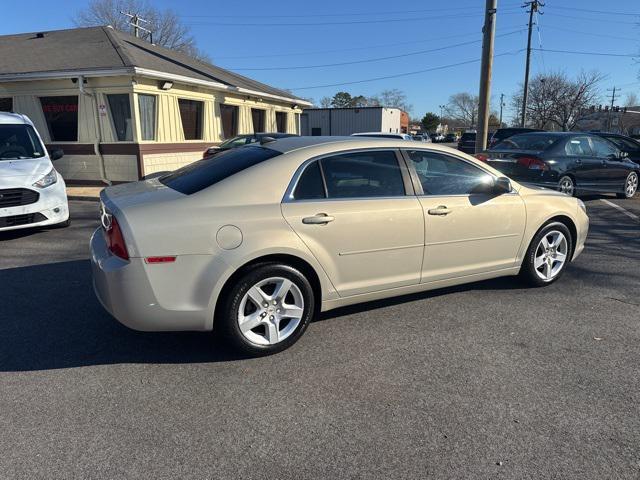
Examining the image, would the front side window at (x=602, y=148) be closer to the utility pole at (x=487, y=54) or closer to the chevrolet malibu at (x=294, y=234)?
the utility pole at (x=487, y=54)

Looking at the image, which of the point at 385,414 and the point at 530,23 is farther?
the point at 530,23

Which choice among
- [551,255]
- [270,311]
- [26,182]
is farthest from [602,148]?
[26,182]

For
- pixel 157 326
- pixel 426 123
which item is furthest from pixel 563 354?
pixel 426 123

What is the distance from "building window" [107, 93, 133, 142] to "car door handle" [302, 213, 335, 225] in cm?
1091

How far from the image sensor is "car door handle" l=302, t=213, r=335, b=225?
139 inches

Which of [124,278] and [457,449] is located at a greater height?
[124,278]

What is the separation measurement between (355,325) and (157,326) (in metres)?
1.61

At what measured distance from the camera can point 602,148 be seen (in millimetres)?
10453

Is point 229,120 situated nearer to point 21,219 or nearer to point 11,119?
point 11,119

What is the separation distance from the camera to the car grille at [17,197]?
22.0 feet

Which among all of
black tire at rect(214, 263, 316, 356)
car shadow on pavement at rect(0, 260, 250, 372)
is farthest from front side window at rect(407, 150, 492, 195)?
car shadow on pavement at rect(0, 260, 250, 372)

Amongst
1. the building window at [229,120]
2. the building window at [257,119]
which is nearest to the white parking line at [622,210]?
the building window at [229,120]

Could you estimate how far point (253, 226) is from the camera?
3.35 m

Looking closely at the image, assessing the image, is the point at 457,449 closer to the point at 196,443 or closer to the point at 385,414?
the point at 385,414
